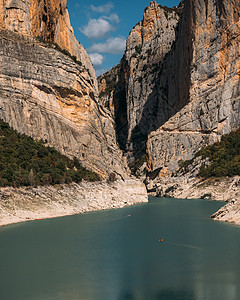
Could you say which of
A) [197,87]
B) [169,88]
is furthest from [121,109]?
[197,87]

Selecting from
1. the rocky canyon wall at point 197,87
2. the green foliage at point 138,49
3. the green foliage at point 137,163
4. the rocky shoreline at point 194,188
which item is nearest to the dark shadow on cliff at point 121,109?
the green foliage at point 138,49

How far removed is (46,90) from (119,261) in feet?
175

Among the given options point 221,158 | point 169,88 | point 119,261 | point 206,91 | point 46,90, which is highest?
point 169,88

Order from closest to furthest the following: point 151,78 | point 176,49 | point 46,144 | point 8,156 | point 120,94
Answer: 1. point 8,156
2. point 46,144
3. point 176,49
4. point 151,78
5. point 120,94

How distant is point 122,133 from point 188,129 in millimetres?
57161

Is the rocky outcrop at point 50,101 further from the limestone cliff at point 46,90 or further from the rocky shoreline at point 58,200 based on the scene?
the rocky shoreline at point 58,200

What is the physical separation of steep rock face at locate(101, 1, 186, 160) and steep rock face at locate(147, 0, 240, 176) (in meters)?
26.0

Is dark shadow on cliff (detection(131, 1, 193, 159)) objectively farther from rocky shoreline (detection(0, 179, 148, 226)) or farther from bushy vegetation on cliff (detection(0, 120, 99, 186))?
bushy vegetation on cliff (detection(0, 120, 99, 186))

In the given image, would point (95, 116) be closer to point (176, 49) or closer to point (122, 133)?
point (176, 49)

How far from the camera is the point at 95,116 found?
84125mm

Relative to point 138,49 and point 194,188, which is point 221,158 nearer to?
point 194,188

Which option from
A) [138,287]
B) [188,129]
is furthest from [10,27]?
[138,287]

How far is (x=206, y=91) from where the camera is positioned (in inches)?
4195

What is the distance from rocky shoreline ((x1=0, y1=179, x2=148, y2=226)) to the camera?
141 feet
